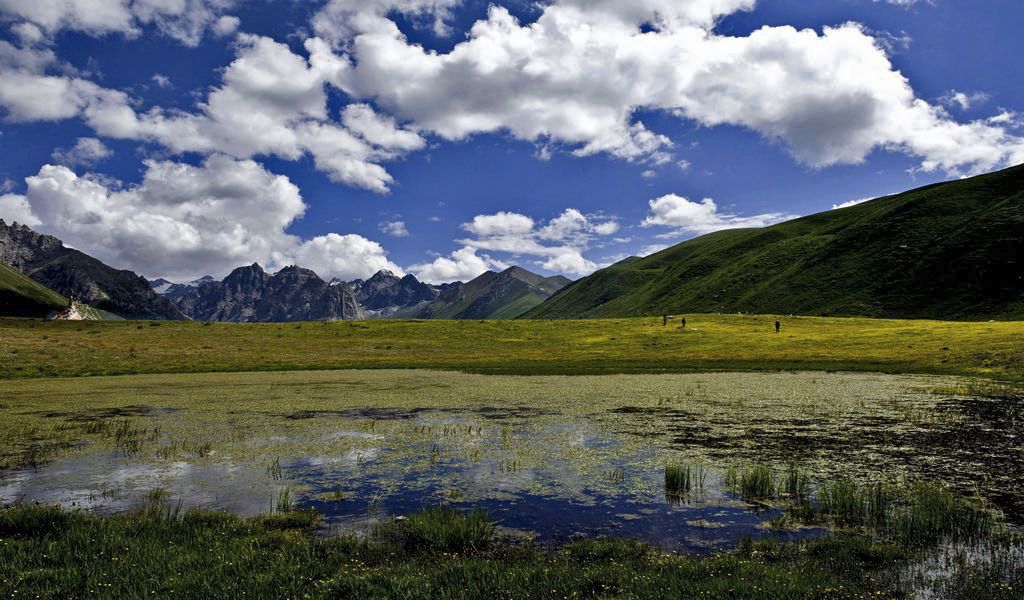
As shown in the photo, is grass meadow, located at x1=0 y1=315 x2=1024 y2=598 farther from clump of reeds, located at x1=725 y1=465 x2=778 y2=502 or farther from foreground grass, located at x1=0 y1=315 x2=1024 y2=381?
foreground grass, located at x1=0 y1=315 x2=1024 y2=381

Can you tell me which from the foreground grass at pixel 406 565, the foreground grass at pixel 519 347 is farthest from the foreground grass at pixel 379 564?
the foreground grass at pixel 519 347

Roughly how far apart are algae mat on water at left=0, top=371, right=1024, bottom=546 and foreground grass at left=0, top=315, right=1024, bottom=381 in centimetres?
1937

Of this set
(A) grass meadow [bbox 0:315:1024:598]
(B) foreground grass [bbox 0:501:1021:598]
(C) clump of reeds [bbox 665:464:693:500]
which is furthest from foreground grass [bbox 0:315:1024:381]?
(B) foreground grass [bbox 0:501:1021:598]

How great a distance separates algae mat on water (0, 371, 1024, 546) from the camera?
14812 millimetres

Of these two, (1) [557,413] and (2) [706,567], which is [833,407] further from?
(2) [706,567]

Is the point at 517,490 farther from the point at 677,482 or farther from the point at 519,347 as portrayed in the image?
the point at 519,347

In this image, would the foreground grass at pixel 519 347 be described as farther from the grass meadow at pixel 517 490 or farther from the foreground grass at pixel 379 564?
the foreground grass at pixel 379 564

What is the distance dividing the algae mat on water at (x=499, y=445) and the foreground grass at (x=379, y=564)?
182cm

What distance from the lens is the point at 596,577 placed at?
9.37 m

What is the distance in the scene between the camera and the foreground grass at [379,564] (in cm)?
901

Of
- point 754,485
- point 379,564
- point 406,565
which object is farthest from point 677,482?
point 379,564

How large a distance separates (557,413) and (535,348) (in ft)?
177

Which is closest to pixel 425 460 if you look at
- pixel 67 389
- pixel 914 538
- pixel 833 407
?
pixel 914 538

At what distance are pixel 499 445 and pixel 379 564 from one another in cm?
1136
